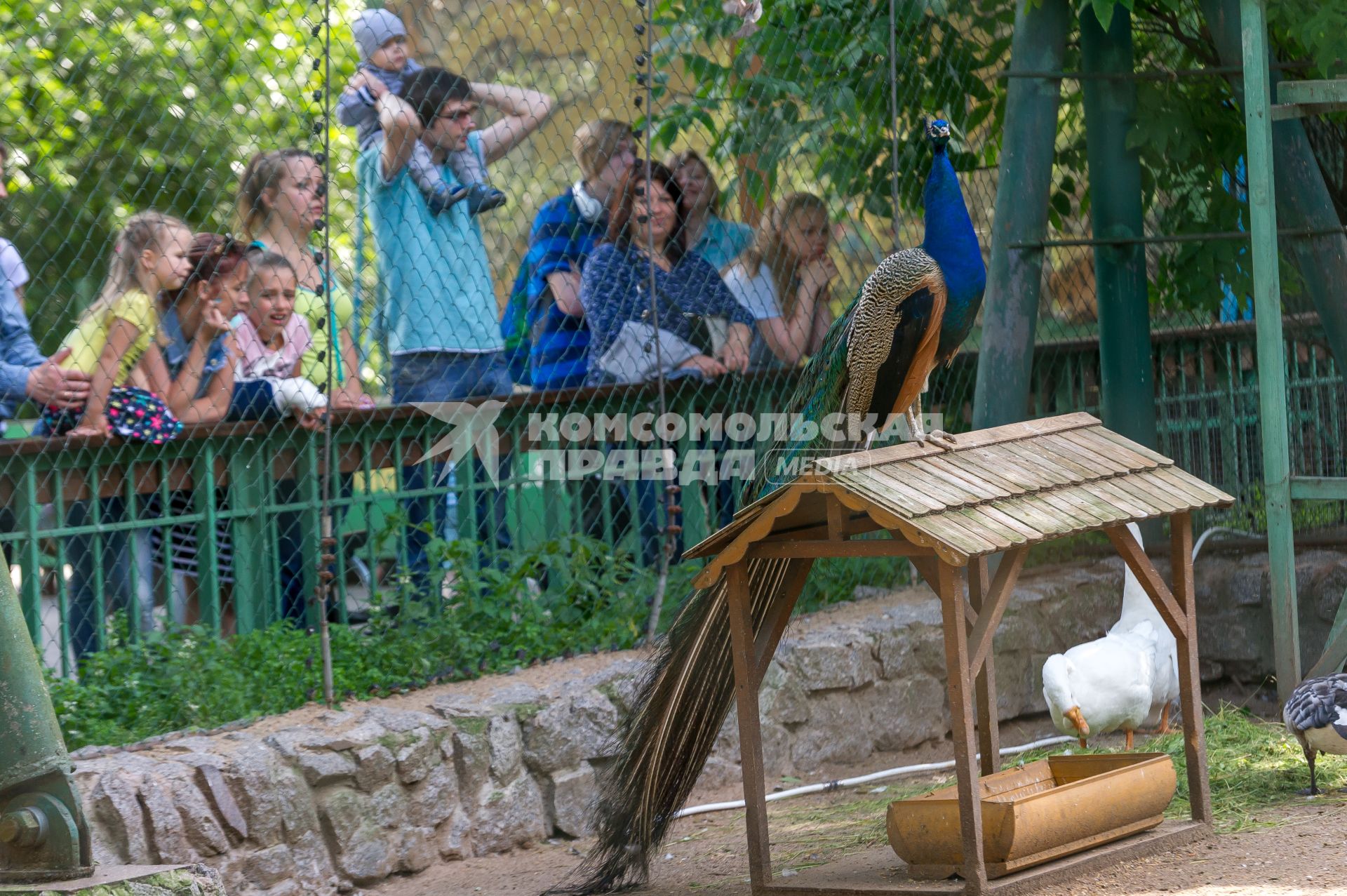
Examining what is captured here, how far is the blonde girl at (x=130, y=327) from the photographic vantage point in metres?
4.66

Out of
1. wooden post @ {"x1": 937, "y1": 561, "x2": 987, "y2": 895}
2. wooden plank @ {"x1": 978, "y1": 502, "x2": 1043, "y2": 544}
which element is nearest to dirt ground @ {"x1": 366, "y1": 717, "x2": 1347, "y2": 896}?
wooden post @ {"x1": 937, "y1": 561, "x2": 987, "y2": 895}

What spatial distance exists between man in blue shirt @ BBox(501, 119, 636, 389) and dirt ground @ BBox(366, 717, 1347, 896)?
1.83 meters

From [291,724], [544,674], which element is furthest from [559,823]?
[291,724]

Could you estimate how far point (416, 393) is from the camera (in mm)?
5504

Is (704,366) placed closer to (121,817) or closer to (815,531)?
(815,531)

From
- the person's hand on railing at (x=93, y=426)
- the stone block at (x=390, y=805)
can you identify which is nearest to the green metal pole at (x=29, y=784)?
the person's hand on railing at (x=93, y=426)

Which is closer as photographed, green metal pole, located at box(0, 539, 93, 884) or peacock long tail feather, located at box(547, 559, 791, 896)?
green metal pole, located at box(0, 539, 93, 884)

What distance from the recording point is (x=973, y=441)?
Answer: 14.2ft

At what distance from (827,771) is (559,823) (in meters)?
1.30

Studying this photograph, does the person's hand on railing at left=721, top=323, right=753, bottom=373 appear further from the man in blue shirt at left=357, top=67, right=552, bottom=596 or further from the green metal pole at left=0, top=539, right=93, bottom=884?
the green metal pole at left=0, top=539, right=93, bottom=884

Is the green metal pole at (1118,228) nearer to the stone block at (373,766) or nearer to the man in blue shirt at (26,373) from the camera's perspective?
the stone block at (373,766)

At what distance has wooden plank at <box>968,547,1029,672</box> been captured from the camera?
3877 mm

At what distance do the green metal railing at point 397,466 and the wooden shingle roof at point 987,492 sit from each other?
175 cm

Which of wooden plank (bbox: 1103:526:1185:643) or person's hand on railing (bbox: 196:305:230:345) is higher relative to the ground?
person's hand on railing (bbox: 196:305:230:345)
